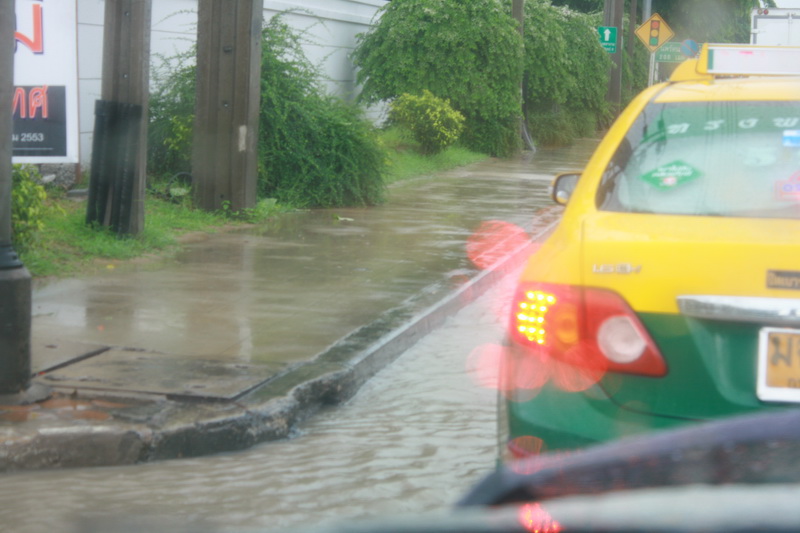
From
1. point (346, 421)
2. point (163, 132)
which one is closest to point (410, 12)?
point (163, 132)

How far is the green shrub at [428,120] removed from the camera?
20.7m

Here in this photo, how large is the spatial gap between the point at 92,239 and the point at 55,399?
14.5ft

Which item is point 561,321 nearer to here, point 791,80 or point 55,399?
point 791,80

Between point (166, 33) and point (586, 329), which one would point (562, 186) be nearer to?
point (586, 329)

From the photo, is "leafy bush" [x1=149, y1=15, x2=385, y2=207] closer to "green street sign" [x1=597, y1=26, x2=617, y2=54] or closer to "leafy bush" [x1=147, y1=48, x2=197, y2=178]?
"leafy bush" [x1=147, y1=48, x2=197, y2=178]

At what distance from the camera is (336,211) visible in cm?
1342

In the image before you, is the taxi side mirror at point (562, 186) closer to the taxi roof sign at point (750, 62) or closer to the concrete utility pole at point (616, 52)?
the taxi roof sign at point (750, 62)

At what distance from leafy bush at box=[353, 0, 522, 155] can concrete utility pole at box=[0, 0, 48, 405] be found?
1670cm

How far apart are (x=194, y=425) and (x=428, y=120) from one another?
1601 centimetres

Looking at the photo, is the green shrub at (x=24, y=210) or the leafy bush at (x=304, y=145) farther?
the leafy bush at (x=304, y=145)

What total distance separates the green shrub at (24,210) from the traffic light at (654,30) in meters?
25.9

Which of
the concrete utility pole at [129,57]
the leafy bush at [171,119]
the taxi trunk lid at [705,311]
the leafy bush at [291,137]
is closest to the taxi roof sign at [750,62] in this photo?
the taxi trunk lid at [705,311]

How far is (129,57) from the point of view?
31.7ft

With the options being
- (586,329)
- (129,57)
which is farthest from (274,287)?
(586,329)
